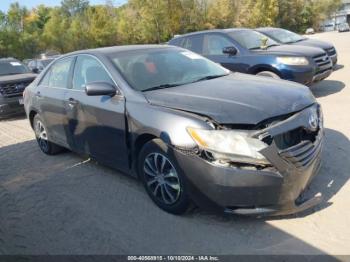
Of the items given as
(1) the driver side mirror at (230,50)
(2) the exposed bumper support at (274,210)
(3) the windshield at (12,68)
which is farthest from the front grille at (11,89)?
(2) the exposed bumper support at (274,210)

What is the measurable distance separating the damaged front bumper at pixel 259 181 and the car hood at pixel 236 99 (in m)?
0.20

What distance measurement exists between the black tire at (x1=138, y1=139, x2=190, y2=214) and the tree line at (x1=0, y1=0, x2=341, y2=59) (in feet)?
138

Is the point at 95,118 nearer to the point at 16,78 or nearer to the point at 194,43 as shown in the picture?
the point at 194,43

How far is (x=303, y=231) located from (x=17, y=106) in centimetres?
912

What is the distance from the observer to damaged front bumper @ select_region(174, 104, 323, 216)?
3510 mm

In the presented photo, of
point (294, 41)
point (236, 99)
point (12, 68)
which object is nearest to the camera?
point (236, 99)

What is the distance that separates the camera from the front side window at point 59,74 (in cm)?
578

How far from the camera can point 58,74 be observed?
19.9 ft

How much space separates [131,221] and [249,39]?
688 cm

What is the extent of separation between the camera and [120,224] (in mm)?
4133

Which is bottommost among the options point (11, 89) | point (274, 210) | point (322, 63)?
point (11, 89)

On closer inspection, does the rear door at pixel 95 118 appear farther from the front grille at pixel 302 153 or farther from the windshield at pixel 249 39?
the windshield at pixel 249 39

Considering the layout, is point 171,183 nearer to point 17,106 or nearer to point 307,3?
point 17,106

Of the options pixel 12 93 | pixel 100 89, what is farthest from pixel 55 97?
pixel 12 93
